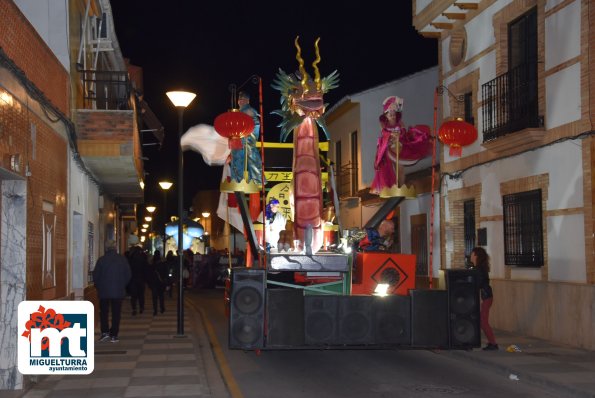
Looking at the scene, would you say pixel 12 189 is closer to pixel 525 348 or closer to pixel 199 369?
pixel 199 369

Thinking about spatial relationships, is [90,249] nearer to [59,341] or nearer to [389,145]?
[389,145]

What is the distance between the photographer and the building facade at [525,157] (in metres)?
14.4

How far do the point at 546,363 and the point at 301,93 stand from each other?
5296mm

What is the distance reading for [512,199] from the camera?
56.3 feet

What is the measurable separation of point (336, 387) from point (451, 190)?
10318 mm

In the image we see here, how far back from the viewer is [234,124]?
12.2 meters

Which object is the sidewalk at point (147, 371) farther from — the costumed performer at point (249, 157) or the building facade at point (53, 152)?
the costumed performer at point (249, 157)

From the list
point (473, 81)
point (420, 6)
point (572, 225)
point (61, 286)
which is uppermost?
point (420, 6)

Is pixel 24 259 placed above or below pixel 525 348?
above

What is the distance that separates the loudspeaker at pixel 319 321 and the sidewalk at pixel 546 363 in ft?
9.06

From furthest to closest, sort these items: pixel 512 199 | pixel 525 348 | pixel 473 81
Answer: pixel 473 81
pixel 512 199
pixel 525 348

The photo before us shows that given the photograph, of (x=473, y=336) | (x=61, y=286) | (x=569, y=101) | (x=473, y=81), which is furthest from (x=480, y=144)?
(x=61, y=286)

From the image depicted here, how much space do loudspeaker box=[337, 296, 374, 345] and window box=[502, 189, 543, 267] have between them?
20.2 feet

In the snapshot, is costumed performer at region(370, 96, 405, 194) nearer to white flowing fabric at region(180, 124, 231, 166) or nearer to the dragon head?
the dragon head
